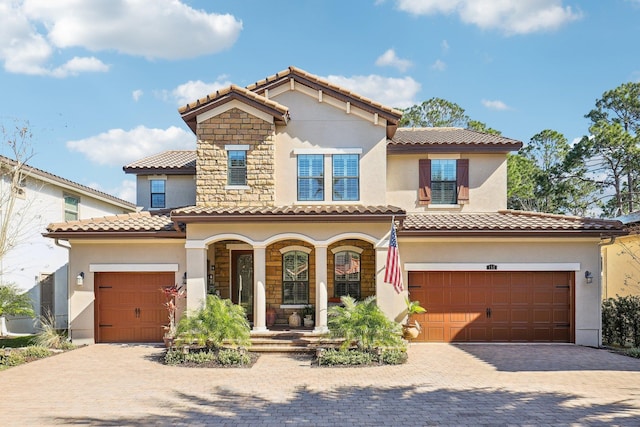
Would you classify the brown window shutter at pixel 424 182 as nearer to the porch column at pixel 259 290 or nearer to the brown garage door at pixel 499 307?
the brown garage door at pixel 499 307

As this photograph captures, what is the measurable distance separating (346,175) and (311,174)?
1144 mm

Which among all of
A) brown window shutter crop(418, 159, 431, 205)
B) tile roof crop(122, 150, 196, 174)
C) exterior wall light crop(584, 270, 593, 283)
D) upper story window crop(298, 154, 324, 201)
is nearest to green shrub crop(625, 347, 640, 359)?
exterior wall light crop(584, 270, 593, 283)

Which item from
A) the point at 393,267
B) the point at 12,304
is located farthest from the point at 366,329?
the point at 12,304

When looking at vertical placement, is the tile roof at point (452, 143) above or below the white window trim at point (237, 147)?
above

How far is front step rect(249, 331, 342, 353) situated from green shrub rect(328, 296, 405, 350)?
700mm

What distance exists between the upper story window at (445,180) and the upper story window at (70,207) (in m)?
15.3

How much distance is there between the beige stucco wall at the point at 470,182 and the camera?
1744cm

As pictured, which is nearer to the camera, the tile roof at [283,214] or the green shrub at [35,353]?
the green shrub at [35,353]

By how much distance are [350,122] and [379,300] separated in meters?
5.83

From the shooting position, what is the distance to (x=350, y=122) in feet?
50.9

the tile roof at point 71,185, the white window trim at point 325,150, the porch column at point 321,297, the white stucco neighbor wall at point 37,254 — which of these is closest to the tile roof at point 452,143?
the white window trim at point 325,150

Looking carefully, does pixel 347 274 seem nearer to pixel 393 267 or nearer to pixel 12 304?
pixel 393 267

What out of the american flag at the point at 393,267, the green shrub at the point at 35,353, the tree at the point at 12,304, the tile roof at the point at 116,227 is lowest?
the green shrub at the point at 35,353

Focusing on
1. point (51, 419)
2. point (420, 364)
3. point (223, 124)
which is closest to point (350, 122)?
point (223, 124)
